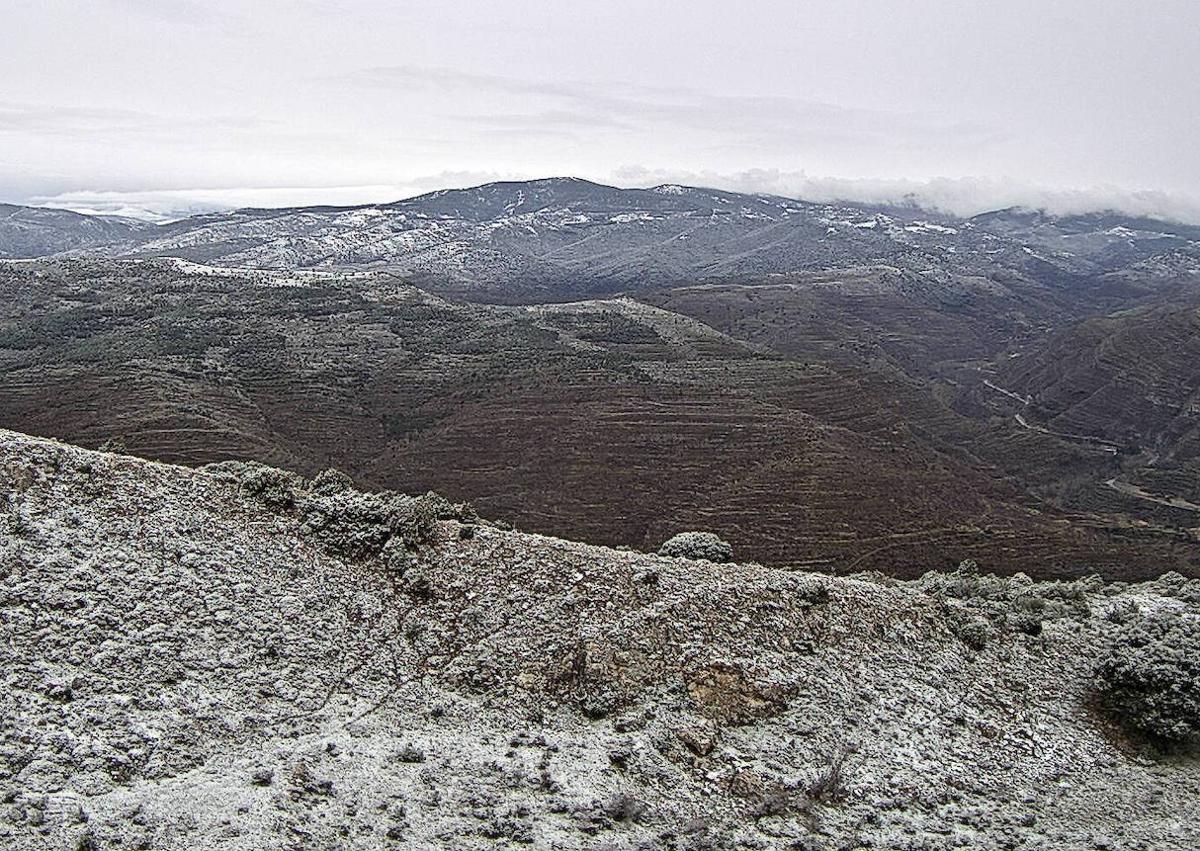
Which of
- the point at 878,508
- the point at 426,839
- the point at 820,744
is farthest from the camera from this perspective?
the point at 878,508

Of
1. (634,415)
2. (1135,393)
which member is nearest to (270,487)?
(634,415)

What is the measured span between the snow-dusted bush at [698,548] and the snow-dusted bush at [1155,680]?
9.72 meters

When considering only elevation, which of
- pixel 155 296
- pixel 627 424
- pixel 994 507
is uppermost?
pixel 155 296

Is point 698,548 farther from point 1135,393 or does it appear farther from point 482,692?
point 1135,393

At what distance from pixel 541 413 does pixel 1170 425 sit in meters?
78.9

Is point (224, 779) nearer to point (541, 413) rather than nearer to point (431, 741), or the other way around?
point (431, 741)

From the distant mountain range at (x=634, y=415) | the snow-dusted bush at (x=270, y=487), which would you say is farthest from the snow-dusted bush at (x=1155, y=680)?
the distant mountain range at (x=634, y=415)

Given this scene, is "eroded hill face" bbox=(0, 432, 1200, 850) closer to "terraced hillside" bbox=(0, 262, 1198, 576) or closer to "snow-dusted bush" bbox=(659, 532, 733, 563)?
"snow-dusted bush" bbox=(659, 532, 733, 563)

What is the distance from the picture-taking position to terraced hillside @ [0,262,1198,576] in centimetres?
5575

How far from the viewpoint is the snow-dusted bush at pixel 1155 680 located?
17.0 m

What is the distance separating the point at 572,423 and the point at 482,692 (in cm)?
5753

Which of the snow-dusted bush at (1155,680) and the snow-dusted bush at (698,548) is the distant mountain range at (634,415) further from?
the snow-dusted bush at (1155,680)

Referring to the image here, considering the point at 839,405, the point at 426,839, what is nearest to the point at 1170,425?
the point at 839,405

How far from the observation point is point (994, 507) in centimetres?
6444
